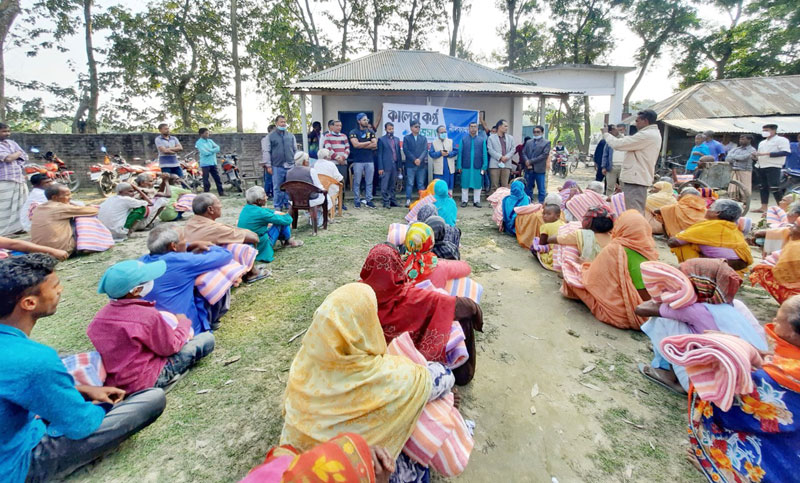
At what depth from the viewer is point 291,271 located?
516 centimetres

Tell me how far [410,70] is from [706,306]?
1175cm

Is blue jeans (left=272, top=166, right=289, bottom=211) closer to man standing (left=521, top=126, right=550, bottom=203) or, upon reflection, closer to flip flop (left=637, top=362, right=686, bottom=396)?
man standing (left=521, top=126, right=550, bottom=203)

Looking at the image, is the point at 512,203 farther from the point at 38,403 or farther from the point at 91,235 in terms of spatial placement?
the point at 91,235

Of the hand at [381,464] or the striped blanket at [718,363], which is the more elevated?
the striped blanket at [718,363]

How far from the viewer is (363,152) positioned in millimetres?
9148

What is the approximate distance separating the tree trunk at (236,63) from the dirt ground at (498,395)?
52.7ft

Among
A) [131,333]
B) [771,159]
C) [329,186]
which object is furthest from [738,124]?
[131,333]

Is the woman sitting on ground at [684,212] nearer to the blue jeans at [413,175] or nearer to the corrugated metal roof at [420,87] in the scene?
the blue jeans at [413,175]

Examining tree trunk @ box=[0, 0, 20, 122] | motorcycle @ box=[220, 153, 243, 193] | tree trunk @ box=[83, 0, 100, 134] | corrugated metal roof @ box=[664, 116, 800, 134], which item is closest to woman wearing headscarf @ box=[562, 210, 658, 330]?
motorcycle @ box=[220, 153, 243, 193]

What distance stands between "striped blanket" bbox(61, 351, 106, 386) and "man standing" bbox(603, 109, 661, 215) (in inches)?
242

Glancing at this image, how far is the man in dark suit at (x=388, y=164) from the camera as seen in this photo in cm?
945

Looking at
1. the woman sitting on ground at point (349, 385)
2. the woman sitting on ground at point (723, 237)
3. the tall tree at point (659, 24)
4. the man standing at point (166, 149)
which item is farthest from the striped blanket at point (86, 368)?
the tall tree at point (659, 24)

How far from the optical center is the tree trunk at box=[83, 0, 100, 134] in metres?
15.8

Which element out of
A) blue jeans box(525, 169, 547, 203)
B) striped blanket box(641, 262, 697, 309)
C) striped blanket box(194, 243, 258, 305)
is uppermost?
blue jeans box(525, 169, 547, 203)
